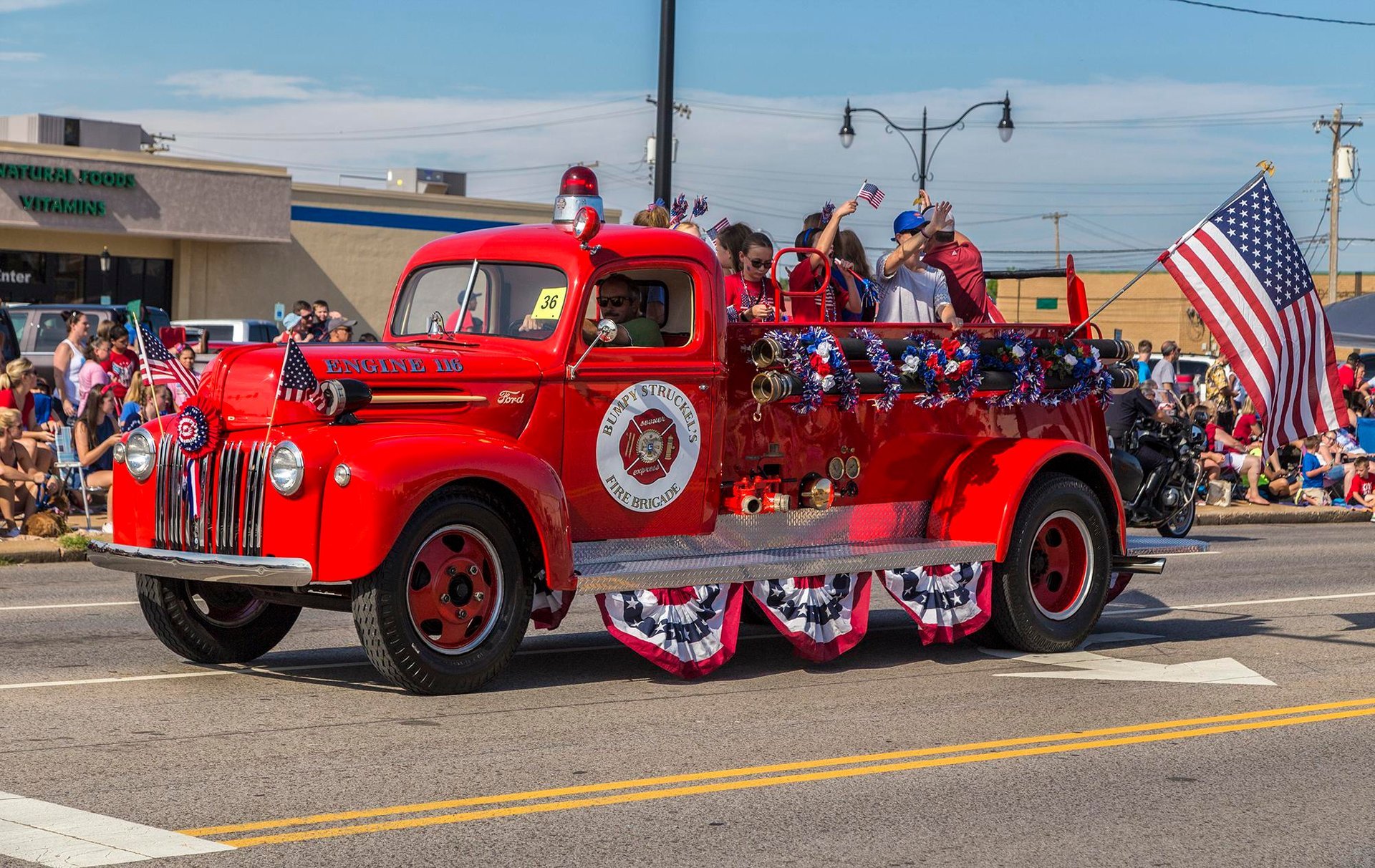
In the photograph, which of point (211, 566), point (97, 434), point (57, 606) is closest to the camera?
point (211, 566)

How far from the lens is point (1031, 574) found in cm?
1014

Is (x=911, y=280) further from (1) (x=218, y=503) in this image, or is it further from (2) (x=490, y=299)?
(1) (x=218, y=503)

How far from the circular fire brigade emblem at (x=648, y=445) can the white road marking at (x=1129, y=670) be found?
2083mm

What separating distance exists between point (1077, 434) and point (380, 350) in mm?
4613

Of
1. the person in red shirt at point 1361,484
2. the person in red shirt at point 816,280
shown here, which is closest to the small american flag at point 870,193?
the person in red shirt at point 816,280

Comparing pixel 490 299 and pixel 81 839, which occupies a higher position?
pixel 490 299

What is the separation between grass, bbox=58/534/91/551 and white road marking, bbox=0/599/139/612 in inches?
118

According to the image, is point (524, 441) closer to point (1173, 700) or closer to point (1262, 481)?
point (1173, 700)

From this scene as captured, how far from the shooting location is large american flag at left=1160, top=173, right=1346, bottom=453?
10469 mm

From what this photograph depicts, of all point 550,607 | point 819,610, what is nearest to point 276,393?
point 550,607

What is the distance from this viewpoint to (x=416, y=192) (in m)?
45.5

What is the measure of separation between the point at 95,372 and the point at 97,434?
149 centimetres

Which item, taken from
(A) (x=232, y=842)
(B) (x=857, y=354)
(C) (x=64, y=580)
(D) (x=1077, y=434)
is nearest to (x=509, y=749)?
(A) (x=232, y=842)

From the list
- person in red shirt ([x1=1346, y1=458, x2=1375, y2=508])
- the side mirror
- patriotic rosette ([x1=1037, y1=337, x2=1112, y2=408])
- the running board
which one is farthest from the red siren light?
person in red shirt ([x1=1346, y1=458, x2=1375, y2=508])
